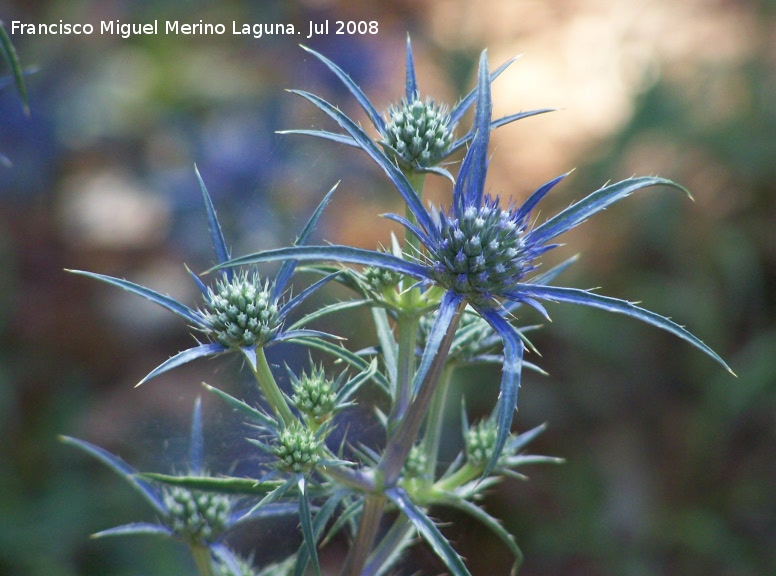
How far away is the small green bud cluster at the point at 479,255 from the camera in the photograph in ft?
2.53

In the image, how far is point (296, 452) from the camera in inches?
30.3

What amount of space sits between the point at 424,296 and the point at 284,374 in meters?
0.28

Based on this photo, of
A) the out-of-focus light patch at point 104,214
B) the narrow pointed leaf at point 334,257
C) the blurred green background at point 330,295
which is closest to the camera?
the narrow pointed leaf at point 334,257

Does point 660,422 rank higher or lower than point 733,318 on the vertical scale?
lower

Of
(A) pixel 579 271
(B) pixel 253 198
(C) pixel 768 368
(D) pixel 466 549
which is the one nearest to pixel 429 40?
(A) pixel 579 271

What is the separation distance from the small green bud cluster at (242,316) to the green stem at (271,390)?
25 mm

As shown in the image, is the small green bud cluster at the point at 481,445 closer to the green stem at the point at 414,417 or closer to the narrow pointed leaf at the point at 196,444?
the green stem at the point at 414,417

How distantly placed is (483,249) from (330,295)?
1660 mm

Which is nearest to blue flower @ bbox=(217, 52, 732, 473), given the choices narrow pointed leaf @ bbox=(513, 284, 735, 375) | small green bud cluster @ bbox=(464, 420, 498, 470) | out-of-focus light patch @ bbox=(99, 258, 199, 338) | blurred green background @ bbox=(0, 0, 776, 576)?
narrow pointed leaf @ bbox=(513, 284, 735, 375)

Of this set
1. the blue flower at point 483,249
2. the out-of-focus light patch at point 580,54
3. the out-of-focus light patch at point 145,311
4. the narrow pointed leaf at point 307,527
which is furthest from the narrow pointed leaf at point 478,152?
Answer: the out-of-focus light patch at point 580,54

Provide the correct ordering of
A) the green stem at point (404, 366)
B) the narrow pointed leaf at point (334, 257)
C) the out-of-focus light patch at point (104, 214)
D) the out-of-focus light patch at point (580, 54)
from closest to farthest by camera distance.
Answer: the narrow pointed leaf at point (334, 257), the green stem at point (404, 366), the out-of-focus light patch at point (104, 214), the out-of-focus light patch at point (580, 54)

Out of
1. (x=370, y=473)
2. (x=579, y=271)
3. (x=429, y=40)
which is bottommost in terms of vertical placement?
(x=370, y=473)

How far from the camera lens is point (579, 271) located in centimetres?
334

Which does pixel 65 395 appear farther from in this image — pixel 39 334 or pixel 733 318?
pixel 733 318
